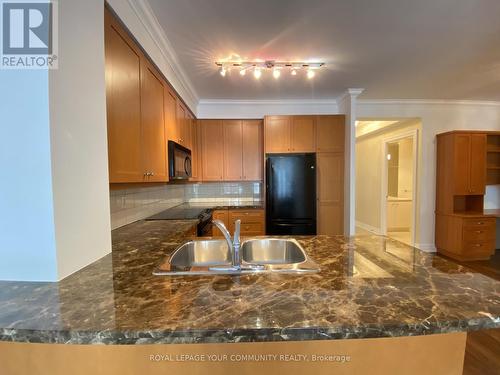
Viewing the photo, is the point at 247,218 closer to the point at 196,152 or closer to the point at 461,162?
the point at 196,152

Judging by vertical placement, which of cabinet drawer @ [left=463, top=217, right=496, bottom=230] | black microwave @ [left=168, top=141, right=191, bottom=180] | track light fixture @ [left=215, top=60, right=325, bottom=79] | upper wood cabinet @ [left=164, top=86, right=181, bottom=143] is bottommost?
cabinet drawer @ [left=463, top=217, right=496, bottom=230]

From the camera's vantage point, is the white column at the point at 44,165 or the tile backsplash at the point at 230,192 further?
the tile backsplash at the point at 230,192

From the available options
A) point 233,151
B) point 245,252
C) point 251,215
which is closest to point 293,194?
point 251,215

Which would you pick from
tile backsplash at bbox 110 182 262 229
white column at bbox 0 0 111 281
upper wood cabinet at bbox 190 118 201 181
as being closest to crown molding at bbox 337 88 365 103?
tile backsplash at bbox 110 182 262 229

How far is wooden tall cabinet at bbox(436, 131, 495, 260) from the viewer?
146 inches

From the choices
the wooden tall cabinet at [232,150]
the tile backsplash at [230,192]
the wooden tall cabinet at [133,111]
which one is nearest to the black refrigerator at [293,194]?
the wooden tall cabinet at [232,150]

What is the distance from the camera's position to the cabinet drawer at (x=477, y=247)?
12.2 ft

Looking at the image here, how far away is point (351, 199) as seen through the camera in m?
3.55

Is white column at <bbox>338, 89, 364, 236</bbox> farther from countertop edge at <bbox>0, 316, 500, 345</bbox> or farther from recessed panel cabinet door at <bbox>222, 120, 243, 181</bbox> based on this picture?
countertop edge at <bbox>0, 316, 500, 345</bbox>

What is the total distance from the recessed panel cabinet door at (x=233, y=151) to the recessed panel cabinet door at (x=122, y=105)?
2.25 meters

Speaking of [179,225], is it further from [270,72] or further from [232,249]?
[270,72]

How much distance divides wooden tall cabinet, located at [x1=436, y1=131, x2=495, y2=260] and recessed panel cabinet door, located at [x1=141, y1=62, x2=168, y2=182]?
425 centimetres

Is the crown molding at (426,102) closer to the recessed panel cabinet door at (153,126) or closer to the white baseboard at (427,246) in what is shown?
the white baseboard at (427,246)

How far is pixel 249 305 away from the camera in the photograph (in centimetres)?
77
